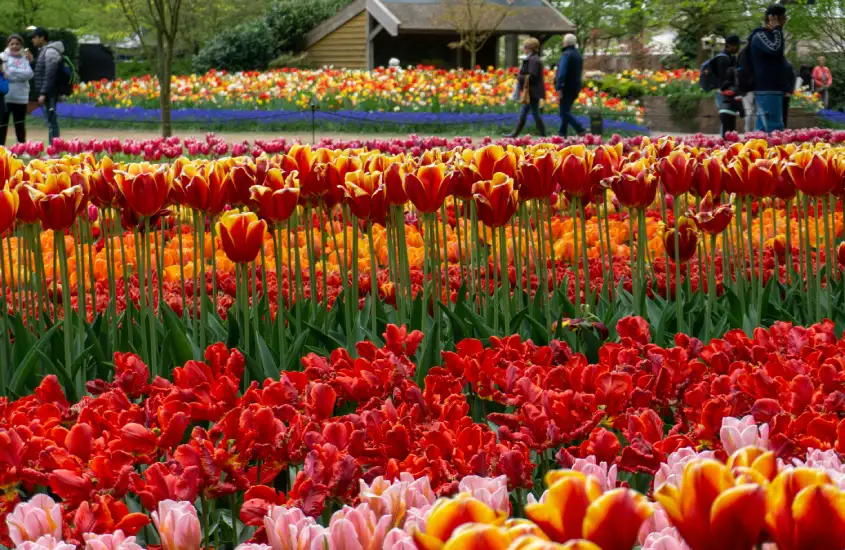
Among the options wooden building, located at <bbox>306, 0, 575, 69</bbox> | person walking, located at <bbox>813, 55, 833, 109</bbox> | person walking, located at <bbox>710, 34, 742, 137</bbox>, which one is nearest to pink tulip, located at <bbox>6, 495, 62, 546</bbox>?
person walking, located at <bbox>710, 34, 742, 137</bbox>

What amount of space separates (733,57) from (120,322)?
1741 centimetres

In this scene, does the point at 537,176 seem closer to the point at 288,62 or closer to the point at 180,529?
the point at 180,529

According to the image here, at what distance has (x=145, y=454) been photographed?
7.39 ft

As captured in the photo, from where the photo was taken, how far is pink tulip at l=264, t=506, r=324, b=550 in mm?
1566

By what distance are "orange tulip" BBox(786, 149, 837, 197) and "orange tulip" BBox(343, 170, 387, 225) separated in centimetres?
144

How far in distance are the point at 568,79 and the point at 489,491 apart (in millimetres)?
18551

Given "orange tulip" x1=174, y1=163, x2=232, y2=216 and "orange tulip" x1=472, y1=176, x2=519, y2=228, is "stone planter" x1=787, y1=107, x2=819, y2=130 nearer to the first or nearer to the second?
"orange tulip" x1=472, y1=176, x2=519, y2=228

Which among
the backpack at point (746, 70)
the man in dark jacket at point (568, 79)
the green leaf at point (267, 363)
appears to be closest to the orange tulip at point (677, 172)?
the green leaf at point (267, 363)

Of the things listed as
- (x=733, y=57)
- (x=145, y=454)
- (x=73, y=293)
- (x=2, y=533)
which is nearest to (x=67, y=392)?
(x=145, y=454)

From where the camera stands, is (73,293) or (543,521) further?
(73,293)

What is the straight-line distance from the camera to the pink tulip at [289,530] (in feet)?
5.14

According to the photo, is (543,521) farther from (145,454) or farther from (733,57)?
(733,57)

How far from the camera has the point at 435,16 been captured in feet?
119

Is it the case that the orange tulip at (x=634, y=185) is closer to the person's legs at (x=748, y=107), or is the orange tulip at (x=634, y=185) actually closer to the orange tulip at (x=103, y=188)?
the orange tulip at (x=103, y=188)
